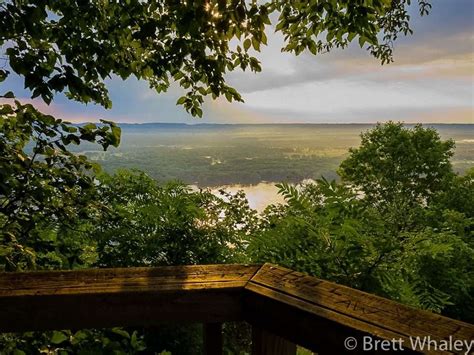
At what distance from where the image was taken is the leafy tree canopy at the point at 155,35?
215 centimetres

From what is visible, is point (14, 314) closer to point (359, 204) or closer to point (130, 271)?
point (130, 271)

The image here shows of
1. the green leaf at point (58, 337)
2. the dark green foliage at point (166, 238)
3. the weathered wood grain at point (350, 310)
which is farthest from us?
the dark green foliage at point (166, 238)

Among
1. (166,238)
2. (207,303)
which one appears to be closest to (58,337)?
(207,303)

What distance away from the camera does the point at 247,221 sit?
21.5 ft

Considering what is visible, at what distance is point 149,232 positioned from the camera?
181 inches

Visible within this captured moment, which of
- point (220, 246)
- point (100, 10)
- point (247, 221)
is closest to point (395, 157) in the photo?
point (247, 221)

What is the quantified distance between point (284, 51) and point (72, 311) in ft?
8.90

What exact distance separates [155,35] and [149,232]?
8.53ft

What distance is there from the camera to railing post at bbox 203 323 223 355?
1039 mm

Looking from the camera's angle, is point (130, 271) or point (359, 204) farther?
point (359, 204)

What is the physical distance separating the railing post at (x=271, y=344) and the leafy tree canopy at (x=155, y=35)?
1.66 meters

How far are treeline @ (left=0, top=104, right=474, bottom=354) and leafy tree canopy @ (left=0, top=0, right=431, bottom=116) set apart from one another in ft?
1.08

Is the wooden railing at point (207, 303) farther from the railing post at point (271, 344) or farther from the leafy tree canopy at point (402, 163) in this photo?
the leafy tree canopy at point (402, 163)

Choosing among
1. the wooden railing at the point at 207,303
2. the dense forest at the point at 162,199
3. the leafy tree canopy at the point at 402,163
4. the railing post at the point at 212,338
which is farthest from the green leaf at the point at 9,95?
the leafy tree canopy at the point at 402,163
